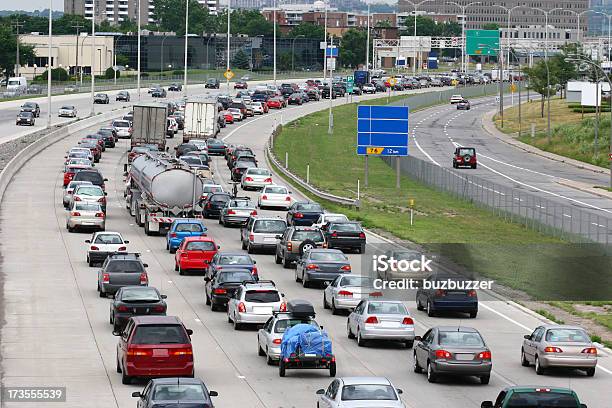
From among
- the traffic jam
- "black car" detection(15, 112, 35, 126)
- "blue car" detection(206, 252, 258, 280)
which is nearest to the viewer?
the traffic jam

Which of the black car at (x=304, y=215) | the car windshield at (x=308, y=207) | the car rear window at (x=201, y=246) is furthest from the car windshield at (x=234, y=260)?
the car windshield at (x=308, y=207)

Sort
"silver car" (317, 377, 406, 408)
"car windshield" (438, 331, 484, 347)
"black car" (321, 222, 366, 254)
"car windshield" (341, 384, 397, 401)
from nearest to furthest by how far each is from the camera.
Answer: "silver car" (317, 377, 406, 408)
"car windshield" (341, 384, 397, 401)
"car windshield" (438, 331, 484, 347)
"black car" (321, 222, 366, 254)

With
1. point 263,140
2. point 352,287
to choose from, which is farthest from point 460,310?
point 263,140

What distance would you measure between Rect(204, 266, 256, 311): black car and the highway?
1.21 ft

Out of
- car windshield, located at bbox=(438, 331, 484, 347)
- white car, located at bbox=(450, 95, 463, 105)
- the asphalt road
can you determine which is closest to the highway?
car windshield, located at bbox=(438, 331, 484, 347)

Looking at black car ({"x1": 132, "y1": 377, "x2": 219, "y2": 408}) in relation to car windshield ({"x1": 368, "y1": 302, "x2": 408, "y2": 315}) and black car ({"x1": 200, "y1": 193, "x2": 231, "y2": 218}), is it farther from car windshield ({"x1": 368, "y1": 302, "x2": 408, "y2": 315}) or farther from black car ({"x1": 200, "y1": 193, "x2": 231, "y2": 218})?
black car ({"x1": 200, "y1": 193, "x2": 231, "y2": 218})

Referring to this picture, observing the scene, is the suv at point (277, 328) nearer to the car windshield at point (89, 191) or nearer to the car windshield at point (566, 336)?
the car windshield at point (566, 336)

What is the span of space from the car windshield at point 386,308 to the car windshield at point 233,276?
687 centimetres

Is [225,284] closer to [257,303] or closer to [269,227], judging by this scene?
[257,303]

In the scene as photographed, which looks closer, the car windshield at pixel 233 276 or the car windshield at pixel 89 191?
the car windshield at pixel 233 276

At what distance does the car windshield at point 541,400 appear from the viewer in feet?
81.0

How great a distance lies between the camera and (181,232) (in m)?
56.2

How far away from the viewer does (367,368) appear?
33.2m

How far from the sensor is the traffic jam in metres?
30.0
